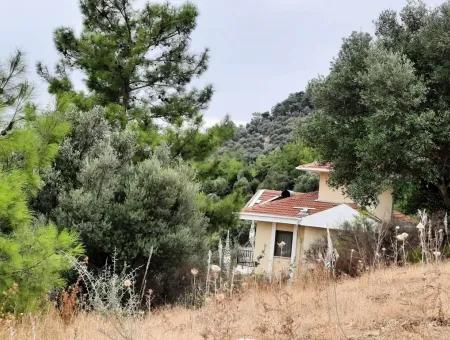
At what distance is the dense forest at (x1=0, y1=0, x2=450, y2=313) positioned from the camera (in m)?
7.26

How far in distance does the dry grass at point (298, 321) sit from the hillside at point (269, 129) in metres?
50.3

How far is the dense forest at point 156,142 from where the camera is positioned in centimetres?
726

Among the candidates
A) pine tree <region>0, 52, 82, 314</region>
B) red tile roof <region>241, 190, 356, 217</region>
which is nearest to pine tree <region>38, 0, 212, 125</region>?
red tile roof <region>241, 190, 356, 217</region>

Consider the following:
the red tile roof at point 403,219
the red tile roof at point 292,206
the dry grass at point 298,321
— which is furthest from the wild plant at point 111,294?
the red tile roof at point 292,206

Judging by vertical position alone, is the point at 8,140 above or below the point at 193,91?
below

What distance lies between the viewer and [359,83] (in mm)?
15633

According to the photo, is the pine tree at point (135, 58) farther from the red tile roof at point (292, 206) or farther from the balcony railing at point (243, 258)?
the balcony railing at point (243, 258)

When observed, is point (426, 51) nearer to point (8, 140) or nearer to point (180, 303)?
point (180, 303)

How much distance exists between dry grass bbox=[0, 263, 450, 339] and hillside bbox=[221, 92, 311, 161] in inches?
1980

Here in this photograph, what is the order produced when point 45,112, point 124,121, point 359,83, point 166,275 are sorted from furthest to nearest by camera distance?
1. point 124,121
2. point 359,83
3. point 166,275
4. point 45,112

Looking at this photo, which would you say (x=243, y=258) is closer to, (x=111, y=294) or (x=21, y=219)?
(x=21, y=219)

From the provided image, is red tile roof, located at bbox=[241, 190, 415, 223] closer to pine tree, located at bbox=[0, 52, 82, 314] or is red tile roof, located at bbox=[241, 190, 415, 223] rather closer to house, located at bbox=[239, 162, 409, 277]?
house, located at bbox=[239, 162, 409, 277]

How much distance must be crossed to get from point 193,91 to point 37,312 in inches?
689

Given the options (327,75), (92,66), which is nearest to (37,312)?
(327,75)
